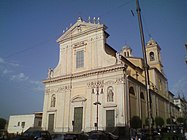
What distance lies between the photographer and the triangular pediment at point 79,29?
34.3 metres

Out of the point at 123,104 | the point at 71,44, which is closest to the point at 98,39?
the point at 71,44

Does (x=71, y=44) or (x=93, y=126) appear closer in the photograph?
(x=93, y=126)

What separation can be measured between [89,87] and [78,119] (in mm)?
5218

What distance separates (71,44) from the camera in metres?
37.1

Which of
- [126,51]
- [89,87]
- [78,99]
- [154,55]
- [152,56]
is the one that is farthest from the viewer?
[126,51]

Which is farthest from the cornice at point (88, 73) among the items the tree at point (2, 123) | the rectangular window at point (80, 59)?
the tree at point (2, 123)

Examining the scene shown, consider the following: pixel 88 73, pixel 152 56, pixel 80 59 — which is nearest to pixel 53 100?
pixel 80 59

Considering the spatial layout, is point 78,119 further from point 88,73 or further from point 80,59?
point 80,59

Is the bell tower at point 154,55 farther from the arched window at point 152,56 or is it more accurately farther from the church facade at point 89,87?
the church facade at point 89,87

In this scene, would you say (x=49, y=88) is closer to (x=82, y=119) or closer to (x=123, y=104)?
(x=82, y=119)

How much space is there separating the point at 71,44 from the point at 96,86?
412 inches

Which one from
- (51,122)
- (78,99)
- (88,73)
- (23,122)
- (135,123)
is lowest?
(23,122)

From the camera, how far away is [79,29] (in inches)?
1442

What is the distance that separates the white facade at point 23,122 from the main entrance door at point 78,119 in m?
13.9
